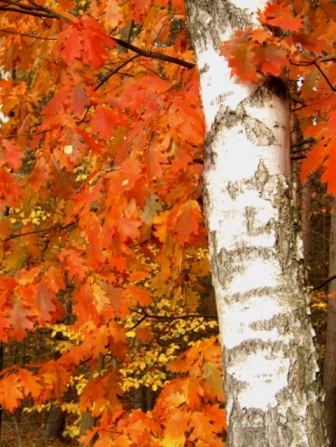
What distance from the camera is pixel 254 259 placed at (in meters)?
1.38

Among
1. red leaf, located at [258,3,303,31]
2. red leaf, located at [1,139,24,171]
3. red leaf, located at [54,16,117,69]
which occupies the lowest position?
red leaf, located at [258,3,303,31]

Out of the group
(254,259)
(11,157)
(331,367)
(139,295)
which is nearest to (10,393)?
(139,295)

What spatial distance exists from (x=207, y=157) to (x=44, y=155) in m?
1.38

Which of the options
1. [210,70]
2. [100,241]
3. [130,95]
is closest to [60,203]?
[130,95]

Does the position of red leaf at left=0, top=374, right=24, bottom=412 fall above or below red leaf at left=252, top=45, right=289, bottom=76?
below

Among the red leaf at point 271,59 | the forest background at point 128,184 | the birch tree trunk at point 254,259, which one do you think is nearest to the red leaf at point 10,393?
the forest background at point 128,184

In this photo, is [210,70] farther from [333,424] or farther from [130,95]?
[333,424]

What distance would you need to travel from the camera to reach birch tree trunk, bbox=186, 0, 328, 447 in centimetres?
130

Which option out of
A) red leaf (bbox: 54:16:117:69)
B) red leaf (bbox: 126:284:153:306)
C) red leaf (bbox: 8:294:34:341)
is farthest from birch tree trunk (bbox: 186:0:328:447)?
red leaf (bbox: 126:284:153:306)

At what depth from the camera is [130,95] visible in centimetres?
234

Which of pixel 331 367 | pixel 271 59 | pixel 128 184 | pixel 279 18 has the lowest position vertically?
pixel 331 367

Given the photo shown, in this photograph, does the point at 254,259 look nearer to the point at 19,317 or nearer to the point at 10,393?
the point at 19,317

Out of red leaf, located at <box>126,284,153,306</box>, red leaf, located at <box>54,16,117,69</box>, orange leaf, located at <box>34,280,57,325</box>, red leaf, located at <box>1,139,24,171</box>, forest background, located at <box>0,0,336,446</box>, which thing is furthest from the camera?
red leaf, located at <box>126,284,153,306</box>

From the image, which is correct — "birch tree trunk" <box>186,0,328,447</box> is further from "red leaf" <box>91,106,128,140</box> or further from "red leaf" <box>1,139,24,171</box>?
"red leaf" <box>1,139,24,171</box>
